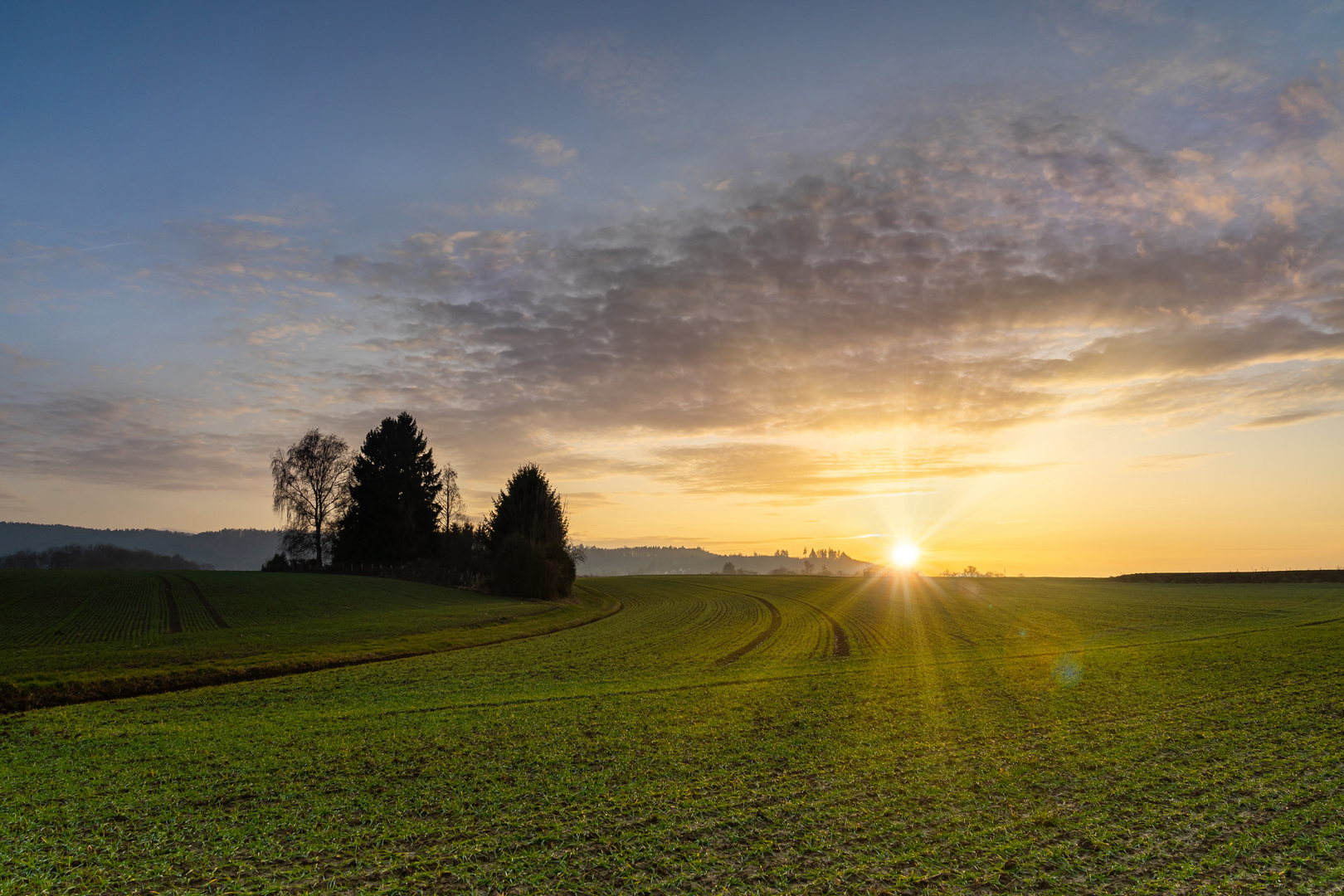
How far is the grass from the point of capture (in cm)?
2095

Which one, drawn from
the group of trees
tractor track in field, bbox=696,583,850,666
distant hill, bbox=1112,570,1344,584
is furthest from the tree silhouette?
distant hill, bbox=1112,570,1344,584

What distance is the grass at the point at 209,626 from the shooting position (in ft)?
68.7

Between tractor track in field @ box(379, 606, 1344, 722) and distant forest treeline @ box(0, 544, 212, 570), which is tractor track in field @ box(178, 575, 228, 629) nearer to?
tractor track in field @ box(379, 606, 1344, 722)

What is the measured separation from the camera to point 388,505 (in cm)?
7688

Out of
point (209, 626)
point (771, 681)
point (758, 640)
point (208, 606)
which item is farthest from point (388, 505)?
point (771, 681)

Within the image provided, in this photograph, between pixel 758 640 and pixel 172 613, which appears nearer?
pixel 758 640

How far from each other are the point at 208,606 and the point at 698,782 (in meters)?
42.3

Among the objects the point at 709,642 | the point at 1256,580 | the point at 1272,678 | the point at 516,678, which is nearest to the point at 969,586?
the point at 1256,580

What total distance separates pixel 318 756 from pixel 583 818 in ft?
19.6

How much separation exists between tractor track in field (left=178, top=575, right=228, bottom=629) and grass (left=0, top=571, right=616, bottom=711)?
9 cm

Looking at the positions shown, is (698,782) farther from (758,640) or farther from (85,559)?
(85,559)

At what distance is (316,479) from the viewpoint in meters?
78.9

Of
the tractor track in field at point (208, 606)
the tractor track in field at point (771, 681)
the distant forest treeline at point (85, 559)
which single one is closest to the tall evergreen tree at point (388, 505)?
the tractor track in field at point (208, 606)

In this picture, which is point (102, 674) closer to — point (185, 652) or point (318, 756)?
point (185, 652)
